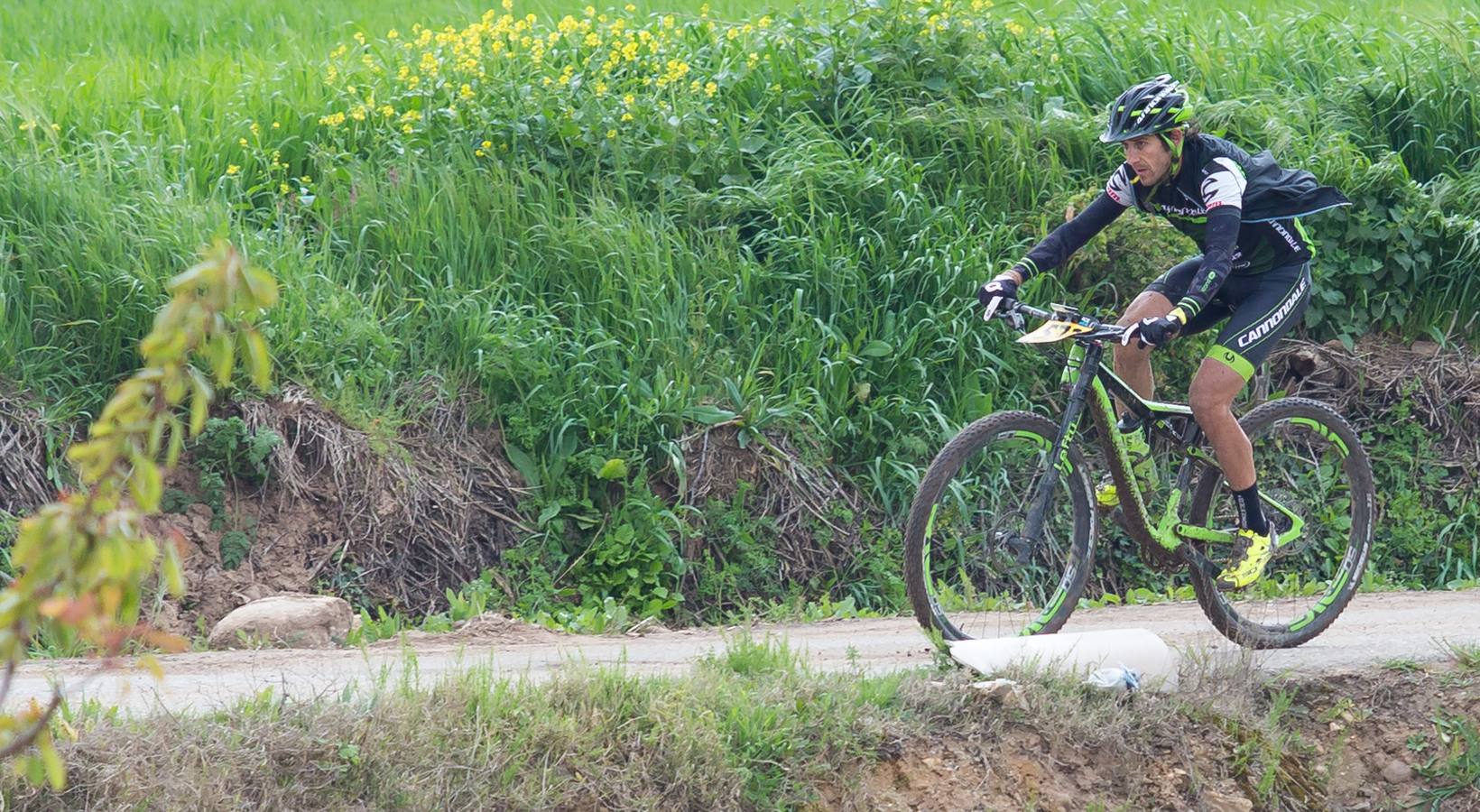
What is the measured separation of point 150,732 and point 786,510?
4.38m

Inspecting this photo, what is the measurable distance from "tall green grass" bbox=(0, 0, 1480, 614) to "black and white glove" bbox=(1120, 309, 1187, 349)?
10.3 ft

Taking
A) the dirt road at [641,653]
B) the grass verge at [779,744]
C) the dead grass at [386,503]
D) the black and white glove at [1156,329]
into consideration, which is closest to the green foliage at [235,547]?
the dead grass at [386,503]

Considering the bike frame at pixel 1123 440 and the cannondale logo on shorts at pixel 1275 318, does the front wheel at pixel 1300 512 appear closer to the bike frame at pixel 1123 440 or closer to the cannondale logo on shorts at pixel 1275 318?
the bike frame at pixel 1123 440

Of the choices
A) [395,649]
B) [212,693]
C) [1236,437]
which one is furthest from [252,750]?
[1236,437]

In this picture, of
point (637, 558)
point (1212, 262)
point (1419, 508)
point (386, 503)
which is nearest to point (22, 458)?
point (386, 503)

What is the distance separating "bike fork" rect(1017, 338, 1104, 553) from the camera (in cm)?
564

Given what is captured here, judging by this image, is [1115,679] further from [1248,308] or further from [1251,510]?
[1248,308]

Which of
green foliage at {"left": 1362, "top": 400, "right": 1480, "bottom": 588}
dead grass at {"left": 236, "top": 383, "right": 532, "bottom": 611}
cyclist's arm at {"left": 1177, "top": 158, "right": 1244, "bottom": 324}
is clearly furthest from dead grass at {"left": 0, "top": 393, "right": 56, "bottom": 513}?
green foliage at {"left": 1362, "top": 400, "right": 1480, "bottom": 588}

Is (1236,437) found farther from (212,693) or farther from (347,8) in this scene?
(347,8)

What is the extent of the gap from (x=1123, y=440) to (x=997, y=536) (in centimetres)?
67

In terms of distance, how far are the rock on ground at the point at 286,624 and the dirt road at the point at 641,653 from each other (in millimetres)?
276

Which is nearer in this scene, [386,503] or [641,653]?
[641,653]

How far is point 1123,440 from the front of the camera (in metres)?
5.89

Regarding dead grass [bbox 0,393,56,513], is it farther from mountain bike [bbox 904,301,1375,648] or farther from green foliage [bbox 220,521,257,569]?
mountain bike [bbox 904,301,1375,648]
